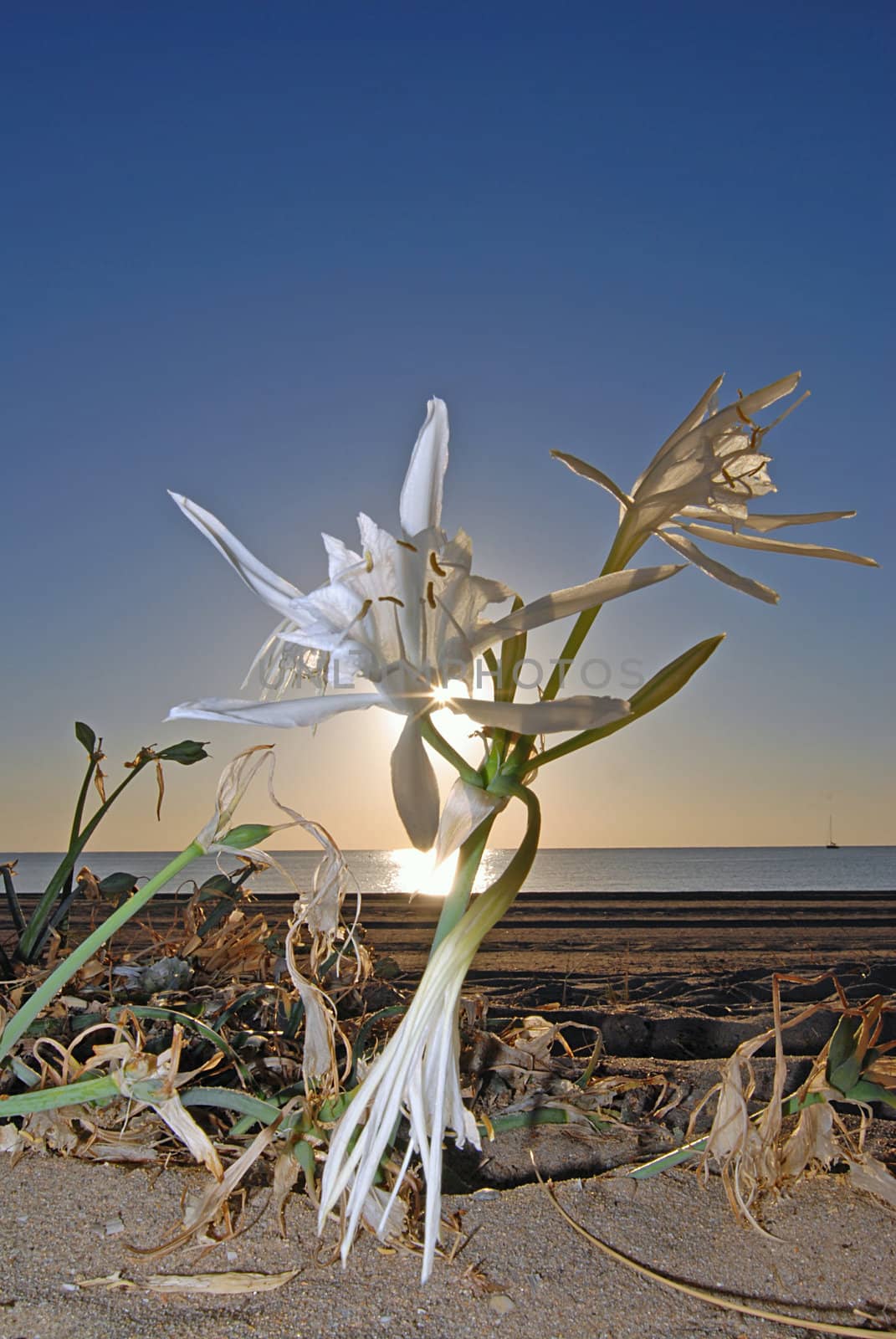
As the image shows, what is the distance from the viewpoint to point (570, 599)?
81 centimetres

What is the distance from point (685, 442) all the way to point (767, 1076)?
115 cm

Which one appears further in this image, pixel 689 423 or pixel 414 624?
pixel 689 423

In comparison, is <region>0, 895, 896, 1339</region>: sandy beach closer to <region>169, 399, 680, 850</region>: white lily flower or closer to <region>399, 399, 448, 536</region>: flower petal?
<region>169, 399, 680, 850</region>: white lily flower

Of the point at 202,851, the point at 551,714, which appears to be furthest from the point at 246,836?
the point at 551,714

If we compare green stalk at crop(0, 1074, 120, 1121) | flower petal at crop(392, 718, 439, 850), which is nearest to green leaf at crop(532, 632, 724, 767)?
flower petal at crop(392, 718, 439, 850)

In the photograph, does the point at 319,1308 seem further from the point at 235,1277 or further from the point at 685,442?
the point at 685,442

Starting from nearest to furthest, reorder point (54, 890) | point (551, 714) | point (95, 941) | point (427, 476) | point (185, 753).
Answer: point (551, 714), point (427, 476), point (95, 941), point (185, 753), point (54, 890)

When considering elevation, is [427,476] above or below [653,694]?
above

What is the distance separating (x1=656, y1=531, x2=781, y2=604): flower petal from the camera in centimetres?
88

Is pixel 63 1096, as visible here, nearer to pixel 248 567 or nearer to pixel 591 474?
pixel 248 567

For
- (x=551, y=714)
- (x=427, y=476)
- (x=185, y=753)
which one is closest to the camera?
(x=551, y=714)

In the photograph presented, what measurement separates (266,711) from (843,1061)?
27.9 inches

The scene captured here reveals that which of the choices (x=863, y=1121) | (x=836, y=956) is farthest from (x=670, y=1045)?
(x=836, y=956)

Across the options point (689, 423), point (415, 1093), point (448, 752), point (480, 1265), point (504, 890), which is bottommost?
point (480, 1265)
